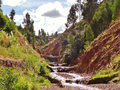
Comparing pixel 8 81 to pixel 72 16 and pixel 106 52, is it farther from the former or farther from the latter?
pixel 72 16

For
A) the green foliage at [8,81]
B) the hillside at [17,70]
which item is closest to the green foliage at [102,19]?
the hillside at [17,70]

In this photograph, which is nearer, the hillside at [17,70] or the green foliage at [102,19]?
the hillside at [17,70]

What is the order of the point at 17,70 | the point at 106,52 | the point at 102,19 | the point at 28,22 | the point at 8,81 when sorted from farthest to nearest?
the point at 28,22, the point at 102,19, the point at 106,52, the point at 17,70, the point at 8,81

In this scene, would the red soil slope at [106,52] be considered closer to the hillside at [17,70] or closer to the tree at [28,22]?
the hillside at [17,70]

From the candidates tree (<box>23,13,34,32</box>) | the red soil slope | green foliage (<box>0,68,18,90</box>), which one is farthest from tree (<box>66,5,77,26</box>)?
green foliage (<box>0,68,18,90</box>)

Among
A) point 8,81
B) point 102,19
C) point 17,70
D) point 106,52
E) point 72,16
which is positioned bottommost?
point 106,52

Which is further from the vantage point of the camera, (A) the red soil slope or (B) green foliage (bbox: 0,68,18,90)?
(A) the red soil slope

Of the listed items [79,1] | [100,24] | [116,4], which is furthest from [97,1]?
[116,4]

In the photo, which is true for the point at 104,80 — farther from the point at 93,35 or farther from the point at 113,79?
the point at 93,35

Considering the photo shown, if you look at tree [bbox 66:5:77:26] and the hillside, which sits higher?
tree [bbox 66:5:77:26]

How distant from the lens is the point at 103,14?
45500mm

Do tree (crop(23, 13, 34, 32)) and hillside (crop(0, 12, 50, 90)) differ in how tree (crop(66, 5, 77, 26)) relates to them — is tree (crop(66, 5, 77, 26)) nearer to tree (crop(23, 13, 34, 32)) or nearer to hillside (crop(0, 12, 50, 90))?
tree (crop(23, 13, 34, 32))

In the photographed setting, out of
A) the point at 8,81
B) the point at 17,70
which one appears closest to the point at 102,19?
the point at 17,70

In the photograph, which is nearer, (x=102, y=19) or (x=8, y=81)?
(x=8, y=81)
